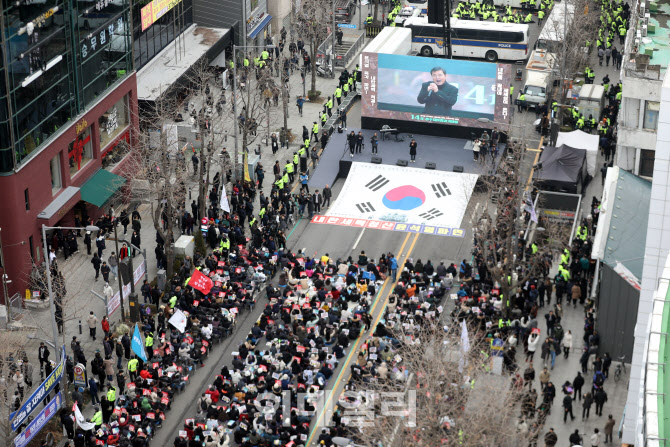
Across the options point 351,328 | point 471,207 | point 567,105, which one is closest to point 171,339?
point 351,328

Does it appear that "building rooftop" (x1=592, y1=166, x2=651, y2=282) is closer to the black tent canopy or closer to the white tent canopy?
the black tent canopy

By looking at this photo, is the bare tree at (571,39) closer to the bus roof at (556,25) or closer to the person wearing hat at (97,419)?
the bus roof at (556,25)

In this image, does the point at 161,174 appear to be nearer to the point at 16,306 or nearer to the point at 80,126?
the point at 80,126

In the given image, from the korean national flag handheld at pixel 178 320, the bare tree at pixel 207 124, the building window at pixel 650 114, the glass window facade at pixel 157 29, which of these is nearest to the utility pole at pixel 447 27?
the bare tree at pixel 207 124

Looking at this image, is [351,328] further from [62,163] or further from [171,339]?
[62,163]

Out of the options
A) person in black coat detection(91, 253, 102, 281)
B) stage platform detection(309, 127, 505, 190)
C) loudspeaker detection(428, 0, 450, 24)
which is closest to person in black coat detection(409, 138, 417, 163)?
stage platform detection(309, 127, 505, 190)

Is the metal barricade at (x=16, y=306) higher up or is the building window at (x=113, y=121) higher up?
the building window at (x=113, y=121)
